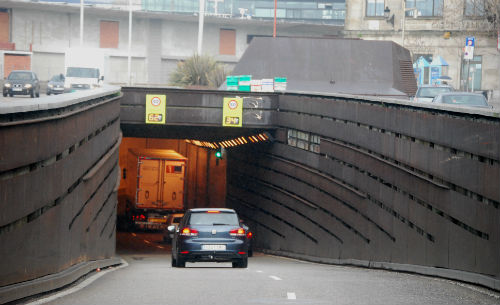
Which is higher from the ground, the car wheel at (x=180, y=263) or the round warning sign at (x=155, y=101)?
the round warning sign at (x=155, y=101)


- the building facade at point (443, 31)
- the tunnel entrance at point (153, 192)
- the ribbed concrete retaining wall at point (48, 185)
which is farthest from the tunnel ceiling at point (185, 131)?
the building facade at point (443, 31)

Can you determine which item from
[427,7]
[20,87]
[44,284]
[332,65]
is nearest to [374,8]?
[427,7]

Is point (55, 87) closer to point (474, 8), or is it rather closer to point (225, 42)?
point (474, 8)

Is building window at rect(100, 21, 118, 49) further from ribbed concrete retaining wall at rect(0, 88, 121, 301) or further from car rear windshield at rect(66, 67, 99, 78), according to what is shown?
ribbed concrete retaining wall at rect(0, 88, 121, 301)

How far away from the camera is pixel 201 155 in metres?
48.1

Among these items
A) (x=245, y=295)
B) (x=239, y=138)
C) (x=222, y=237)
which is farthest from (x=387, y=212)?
(x=239, y=138)

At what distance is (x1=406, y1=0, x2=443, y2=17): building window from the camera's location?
66.8 meters

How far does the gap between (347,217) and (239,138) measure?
1431 centimetres

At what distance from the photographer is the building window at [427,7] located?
219 ft

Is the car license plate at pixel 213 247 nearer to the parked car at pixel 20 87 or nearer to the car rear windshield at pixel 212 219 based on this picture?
the car rear windshield at pixel 212 219

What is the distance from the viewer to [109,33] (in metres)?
80.2

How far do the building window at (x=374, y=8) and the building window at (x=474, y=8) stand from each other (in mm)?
6825

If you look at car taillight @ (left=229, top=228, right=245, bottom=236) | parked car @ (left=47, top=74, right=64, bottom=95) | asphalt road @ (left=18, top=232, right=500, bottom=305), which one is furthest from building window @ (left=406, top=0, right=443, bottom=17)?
asphalt road @ (left=18, top=232, right=500, bottom=305)

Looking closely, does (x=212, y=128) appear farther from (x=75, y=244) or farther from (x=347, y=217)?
(x=75, y=244)
